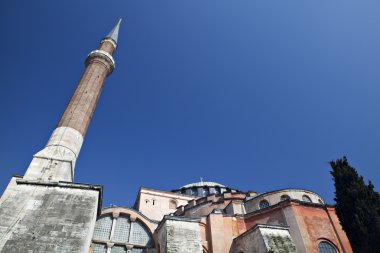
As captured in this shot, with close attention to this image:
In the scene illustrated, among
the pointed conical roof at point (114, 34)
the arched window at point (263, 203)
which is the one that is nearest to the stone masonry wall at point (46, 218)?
the arched window at point (263, 203)

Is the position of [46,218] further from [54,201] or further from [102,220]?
Answer: [102,220]

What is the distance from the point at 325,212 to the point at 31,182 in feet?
44.2

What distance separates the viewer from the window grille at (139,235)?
13.3 m

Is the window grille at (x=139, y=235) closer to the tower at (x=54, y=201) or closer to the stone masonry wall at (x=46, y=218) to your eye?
the tower at (x=54, y=201)

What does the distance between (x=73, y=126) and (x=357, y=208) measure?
42.4 feet

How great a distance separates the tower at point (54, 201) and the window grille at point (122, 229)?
8.31 feet

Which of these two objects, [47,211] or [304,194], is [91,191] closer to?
[47,211]

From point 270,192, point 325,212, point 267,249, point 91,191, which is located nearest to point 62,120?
point 91,191

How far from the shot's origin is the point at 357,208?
1121 centimetres

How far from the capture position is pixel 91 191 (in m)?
10.5

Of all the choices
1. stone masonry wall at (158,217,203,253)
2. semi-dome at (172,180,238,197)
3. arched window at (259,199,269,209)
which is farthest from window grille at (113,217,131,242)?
semi-dome at (172,180,238,197)

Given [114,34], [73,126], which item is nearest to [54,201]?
[73,126]

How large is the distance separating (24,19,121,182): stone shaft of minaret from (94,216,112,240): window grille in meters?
2.63

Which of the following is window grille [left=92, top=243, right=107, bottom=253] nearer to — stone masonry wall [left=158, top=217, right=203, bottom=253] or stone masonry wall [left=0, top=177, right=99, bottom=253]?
stone masonry wall [left=158, top=217, right=203, bottom=253]
